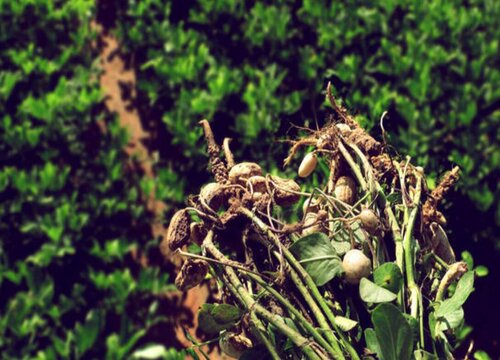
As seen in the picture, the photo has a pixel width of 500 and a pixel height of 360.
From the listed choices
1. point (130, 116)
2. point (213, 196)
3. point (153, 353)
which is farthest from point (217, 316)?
point (130, 116)

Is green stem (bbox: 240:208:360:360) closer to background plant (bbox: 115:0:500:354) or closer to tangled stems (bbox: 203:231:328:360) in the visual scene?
tangled stems (bbox: 203:231:328:360)

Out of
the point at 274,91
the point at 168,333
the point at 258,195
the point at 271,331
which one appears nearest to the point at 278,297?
the point at 271,331

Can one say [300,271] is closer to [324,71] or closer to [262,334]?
[262,334]

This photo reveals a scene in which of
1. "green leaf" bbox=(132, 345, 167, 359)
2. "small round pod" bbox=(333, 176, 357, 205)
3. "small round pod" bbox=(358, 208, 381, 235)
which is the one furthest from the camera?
"green leaf" bbox=(132, 345, 167, 359)

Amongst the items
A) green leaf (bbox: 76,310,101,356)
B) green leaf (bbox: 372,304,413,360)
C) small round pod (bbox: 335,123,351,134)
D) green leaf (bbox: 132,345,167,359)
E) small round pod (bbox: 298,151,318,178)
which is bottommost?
green leaf (bbox: 76,310,101,356)

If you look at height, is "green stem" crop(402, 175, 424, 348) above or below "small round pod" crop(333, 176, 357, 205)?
below

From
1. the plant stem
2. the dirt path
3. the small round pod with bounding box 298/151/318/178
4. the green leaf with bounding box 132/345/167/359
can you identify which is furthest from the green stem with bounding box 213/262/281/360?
the dirt path
